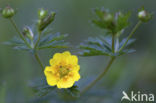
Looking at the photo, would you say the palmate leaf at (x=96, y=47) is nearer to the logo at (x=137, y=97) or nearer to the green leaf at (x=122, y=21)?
the green leaf at (x=122, y=21)

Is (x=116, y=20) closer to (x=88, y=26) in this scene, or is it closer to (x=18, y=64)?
(x=18, y=64)

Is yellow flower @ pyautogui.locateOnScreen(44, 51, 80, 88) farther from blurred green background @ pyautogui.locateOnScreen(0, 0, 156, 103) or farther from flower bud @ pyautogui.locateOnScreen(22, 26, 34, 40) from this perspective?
blurred green background @ pyautogui.locateOnScreen(0, 0, 156, 103)

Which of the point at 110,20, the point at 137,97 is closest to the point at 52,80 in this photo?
the point at 110,20

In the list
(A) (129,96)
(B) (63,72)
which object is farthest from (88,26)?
(B) (63,72)

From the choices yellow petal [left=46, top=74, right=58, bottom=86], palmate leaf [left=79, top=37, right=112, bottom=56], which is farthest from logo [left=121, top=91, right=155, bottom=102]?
yellow petal [left=46, top=74, right=58, bottom=86]

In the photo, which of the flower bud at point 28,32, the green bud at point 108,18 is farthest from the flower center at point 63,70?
the green bud at point 108,18

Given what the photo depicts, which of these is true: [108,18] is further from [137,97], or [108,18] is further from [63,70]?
[137,97]
